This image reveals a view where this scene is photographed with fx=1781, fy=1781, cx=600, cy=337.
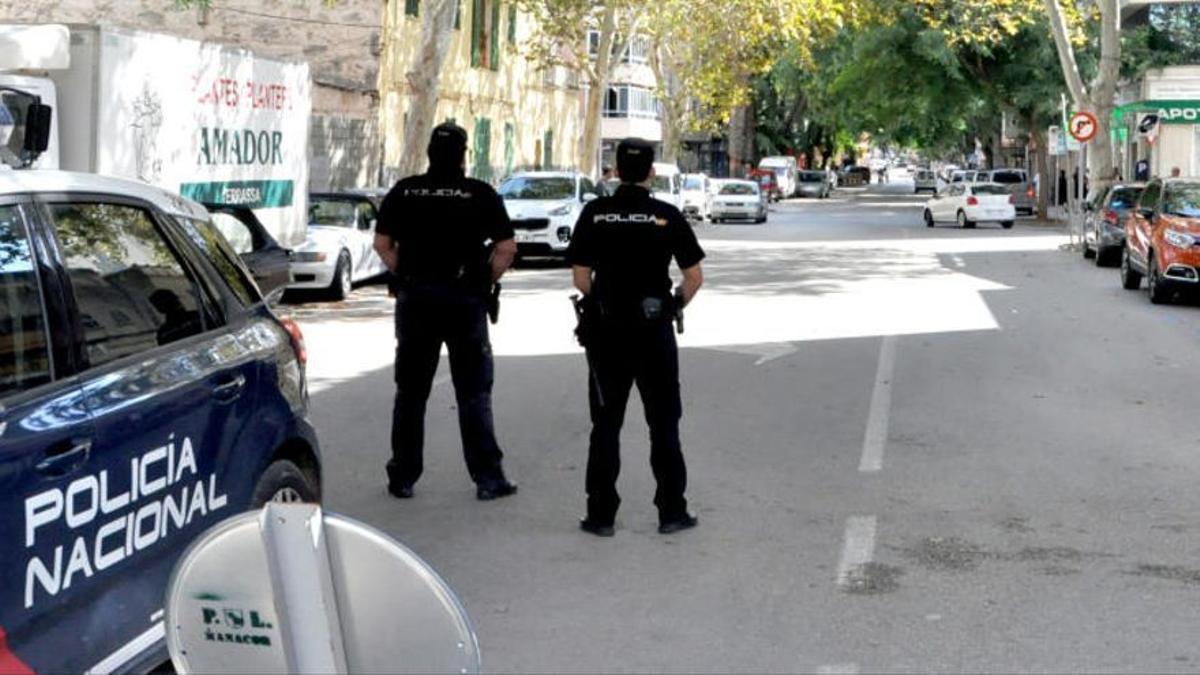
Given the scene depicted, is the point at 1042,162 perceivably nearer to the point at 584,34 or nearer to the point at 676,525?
the point at 584,34

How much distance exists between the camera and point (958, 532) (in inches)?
326

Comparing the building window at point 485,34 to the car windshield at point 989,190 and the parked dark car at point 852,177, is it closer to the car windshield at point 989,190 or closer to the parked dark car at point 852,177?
the car windshield at point 989,190

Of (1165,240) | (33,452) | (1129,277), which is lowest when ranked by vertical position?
(1129,277)

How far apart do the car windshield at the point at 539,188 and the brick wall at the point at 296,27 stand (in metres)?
7.79

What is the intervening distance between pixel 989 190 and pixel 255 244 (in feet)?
112

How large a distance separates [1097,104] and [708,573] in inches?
1327

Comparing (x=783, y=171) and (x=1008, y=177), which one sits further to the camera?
(x=783, y=171)

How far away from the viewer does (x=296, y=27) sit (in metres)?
38.8

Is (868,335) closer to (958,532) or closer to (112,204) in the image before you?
(958,532)

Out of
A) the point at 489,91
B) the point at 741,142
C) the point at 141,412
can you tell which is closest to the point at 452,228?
the point at 141,412

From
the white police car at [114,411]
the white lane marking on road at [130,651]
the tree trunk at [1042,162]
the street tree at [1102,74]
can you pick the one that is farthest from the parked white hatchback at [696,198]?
the white lane marking on road at [130,651]

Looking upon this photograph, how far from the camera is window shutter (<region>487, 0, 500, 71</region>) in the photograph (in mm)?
47944

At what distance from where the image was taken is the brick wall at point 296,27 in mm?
38062

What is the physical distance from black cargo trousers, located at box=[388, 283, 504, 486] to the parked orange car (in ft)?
48.5
